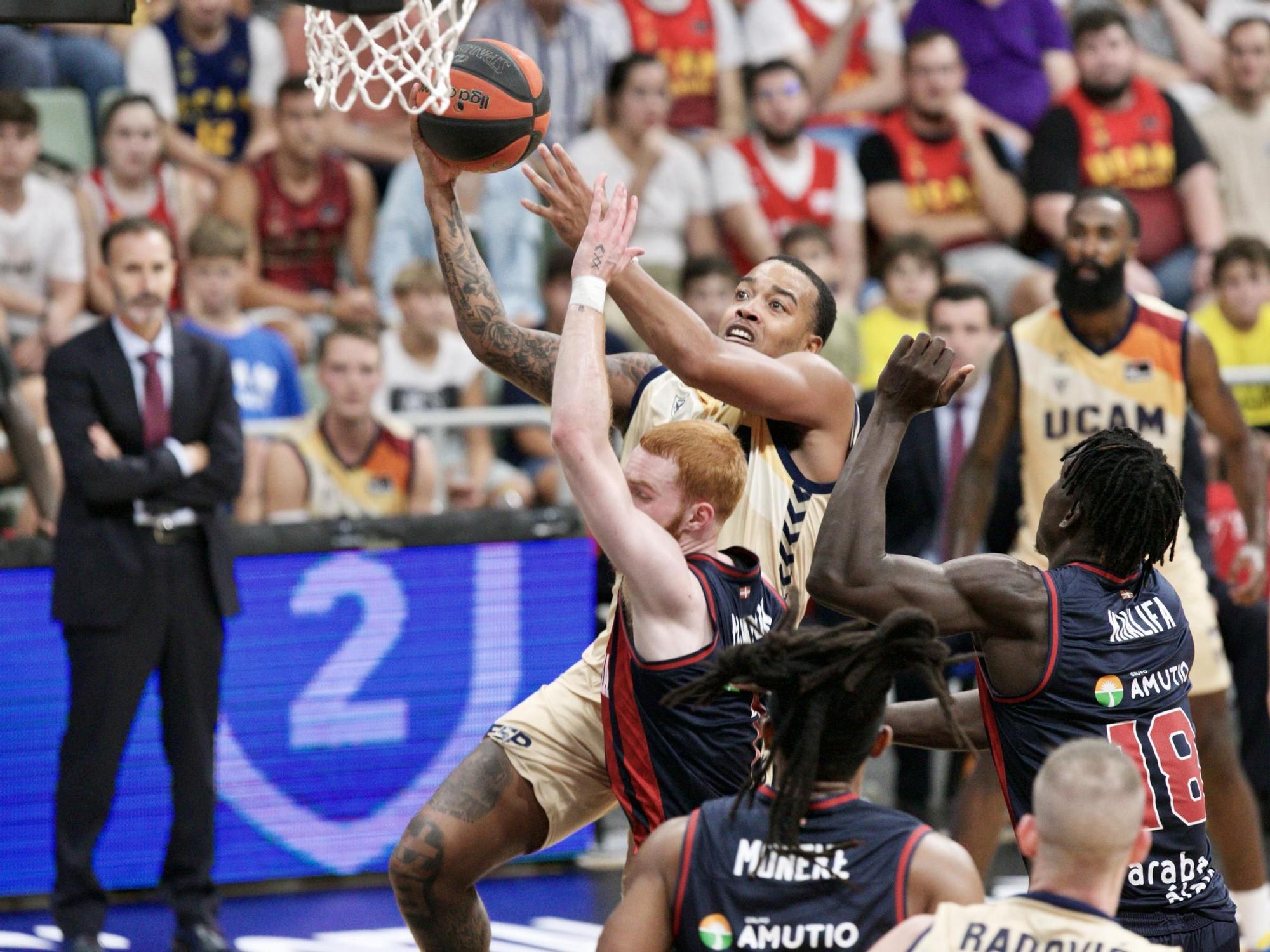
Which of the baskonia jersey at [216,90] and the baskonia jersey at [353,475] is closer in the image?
the baskonia jersey at [353,475]

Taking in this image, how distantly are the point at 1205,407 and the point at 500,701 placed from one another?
3.16 m

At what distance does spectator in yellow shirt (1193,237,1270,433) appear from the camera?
9773mm

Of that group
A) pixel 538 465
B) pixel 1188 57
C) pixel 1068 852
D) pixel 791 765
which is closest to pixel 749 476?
pixel 791 765

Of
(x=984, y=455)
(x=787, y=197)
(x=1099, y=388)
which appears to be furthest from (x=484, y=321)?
(x=787, y=197)

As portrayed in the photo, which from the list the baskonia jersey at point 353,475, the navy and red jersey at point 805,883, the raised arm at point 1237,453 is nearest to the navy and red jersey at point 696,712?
the navy and red jersey at point 805,883

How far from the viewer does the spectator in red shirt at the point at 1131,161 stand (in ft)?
35.7

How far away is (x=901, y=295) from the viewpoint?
9852 millimetres

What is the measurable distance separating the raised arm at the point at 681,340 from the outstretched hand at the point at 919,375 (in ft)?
2.66

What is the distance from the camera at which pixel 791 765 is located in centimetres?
359

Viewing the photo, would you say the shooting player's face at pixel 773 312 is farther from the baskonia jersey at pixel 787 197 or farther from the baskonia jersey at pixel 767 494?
the baskonia jersey at pixel 787 197

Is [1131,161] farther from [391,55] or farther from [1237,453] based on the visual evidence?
[391,55]

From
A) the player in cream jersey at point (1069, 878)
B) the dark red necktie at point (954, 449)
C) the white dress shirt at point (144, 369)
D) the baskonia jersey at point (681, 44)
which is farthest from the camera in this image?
the baskonia jersey at point (681, 44)

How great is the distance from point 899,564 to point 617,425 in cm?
163

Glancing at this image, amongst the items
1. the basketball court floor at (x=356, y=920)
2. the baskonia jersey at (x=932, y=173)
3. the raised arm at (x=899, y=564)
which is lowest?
the basketball court floor at (x=356, y=920)
